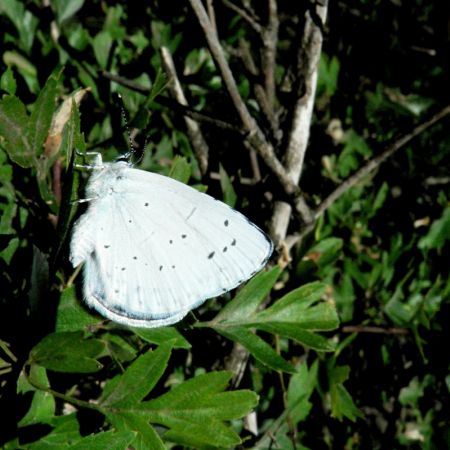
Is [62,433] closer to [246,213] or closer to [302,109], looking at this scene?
[246,213]

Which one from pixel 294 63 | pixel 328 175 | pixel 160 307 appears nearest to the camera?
pixel 160 307

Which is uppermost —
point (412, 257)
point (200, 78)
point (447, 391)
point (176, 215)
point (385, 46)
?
point (385, 46)

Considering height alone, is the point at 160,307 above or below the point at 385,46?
below

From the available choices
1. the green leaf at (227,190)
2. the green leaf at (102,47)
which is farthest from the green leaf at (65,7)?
the green leaf at (227,190)

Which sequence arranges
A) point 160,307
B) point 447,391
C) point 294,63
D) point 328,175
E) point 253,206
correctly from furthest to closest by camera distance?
point 328,175 < point 447,391 < point 253,206 < point 294,63 < point 160,307

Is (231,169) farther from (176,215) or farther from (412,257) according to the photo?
(412,257)

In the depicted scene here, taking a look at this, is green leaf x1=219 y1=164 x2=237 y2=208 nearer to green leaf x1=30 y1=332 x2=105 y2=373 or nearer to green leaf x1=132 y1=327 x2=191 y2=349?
green leaf x1=132 y1=327 x2=191 y2=349

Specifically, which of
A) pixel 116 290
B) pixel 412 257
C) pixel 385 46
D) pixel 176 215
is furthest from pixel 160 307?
pixel 385 46
